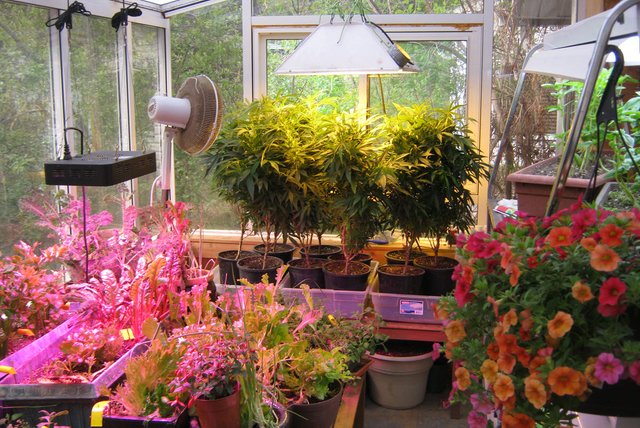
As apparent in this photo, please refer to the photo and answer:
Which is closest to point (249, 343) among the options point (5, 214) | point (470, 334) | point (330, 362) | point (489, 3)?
point (330, 362)

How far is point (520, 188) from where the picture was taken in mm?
1837

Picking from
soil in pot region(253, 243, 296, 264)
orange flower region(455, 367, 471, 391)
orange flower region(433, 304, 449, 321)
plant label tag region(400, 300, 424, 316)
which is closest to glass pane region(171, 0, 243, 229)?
soil in pot region(253, 243, 296, 264)

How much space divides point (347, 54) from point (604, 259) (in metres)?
2.00

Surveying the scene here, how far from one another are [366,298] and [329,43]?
1.19 metres

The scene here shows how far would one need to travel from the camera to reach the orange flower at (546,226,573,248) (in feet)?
3.60

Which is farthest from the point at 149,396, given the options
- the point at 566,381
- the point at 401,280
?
the point at 401,280

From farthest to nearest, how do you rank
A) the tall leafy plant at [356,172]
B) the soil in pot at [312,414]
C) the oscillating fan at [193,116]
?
the tall leafy plant at [356,172], the oscillating fan at [193,116], the soil in pot at [312,414]

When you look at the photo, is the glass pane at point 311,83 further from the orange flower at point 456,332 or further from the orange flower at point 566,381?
the orange flower at point 566,381

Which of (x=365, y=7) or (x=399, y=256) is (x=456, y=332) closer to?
(x=399, y=256)

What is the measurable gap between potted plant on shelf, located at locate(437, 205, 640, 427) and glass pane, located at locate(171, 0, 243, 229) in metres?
3.19

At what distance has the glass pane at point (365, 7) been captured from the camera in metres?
3.95

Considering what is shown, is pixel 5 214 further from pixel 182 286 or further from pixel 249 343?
pixel 249 343

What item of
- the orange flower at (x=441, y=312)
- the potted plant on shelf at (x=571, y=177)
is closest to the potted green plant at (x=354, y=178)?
the potted plant on shelf at (x=571, y=177)

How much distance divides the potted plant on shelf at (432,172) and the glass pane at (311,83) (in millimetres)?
1017
